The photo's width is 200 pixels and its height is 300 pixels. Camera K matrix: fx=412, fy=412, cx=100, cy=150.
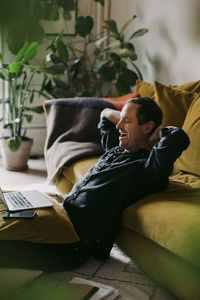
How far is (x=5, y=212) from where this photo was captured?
1.71m

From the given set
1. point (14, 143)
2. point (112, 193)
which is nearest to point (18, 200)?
point (112, 193)

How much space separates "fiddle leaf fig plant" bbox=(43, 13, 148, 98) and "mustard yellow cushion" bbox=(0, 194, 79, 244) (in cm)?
204

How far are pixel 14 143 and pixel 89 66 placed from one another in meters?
1.26

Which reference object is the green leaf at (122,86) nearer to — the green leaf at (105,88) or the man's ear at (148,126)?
the green leaf at (105,88)

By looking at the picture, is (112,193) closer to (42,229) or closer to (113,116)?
(42,229)

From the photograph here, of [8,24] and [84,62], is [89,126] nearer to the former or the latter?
[84,62]

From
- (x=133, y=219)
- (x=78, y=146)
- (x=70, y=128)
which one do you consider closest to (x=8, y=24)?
(x=133, y=219)

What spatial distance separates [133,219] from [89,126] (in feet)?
3.67

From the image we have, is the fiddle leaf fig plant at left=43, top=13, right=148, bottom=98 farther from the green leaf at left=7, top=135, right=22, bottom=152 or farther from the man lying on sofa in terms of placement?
the man lying on sofa

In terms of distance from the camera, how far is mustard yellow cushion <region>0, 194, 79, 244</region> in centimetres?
163

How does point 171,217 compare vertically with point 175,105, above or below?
below

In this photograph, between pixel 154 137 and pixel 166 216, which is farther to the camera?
pixel 154 137

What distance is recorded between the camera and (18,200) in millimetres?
1866

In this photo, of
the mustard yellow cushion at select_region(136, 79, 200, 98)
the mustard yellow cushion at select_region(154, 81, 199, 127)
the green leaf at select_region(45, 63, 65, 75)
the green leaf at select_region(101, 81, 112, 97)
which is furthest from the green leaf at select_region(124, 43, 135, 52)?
the mustard yellow cushion at select_region(154, 81, 199, 127)
